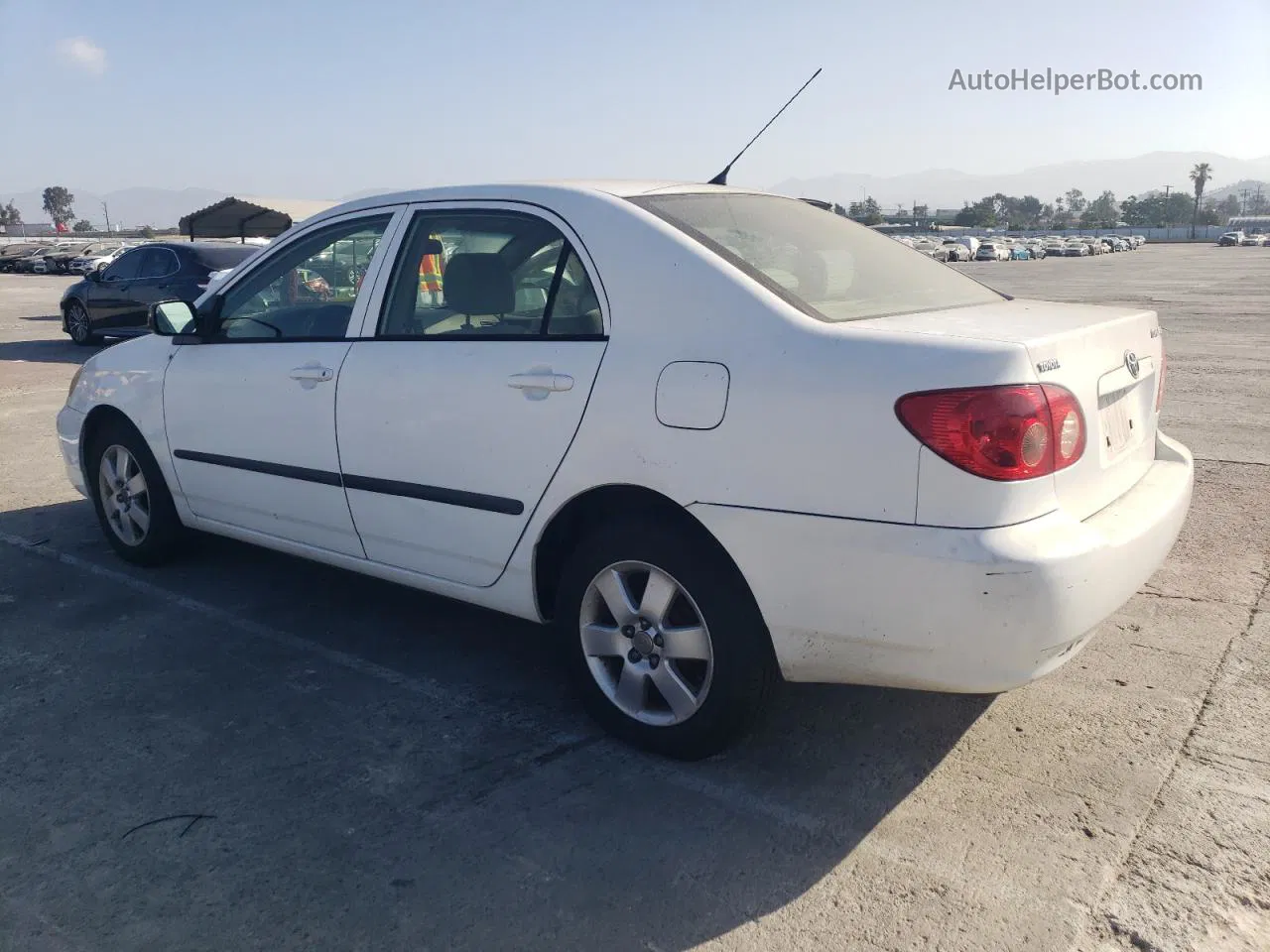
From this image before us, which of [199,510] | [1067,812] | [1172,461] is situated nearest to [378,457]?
[199,510]

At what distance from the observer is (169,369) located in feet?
15.5

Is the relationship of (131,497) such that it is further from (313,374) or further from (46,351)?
(46,351)

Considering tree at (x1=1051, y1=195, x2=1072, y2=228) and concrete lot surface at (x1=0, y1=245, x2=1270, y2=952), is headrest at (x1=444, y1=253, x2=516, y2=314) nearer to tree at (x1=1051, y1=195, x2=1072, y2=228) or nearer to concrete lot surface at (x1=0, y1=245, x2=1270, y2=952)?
concrete lot surface at (x1=0, y1=245, x2=1270, y2=952)

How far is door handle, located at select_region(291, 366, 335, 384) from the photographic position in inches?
155

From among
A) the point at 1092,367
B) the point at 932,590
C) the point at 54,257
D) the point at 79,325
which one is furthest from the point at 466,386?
the point at 54,257

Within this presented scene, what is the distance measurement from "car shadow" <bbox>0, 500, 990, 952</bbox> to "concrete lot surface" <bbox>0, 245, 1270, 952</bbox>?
0.01m

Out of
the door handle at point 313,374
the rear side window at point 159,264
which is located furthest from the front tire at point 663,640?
the rear side window at point 159,264

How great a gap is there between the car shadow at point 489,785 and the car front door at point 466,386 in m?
0.54

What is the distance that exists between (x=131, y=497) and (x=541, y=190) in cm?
277

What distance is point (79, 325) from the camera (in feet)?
51.8

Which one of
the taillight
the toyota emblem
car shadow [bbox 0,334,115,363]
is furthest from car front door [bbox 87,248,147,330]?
the taillight

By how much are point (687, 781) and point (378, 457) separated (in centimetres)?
157

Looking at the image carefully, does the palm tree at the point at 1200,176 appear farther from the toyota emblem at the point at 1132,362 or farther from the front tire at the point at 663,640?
the front tire at the point at 663,640

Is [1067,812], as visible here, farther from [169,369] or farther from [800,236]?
[169,369]
